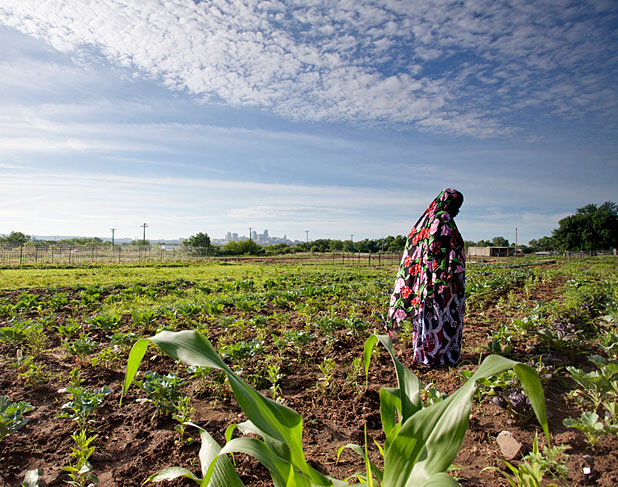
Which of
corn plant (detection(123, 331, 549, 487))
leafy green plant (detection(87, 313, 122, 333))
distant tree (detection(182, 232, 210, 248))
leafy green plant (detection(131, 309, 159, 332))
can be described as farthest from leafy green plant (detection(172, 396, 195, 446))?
distant tree (detection(182, 232, 210, 248))

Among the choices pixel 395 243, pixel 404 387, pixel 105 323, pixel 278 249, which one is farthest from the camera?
pixel 395 243

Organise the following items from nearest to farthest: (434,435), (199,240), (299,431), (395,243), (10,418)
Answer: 1. (434,435)
2. (299,431)
3. (10,418)
4. (395,243)
5. (199,240)

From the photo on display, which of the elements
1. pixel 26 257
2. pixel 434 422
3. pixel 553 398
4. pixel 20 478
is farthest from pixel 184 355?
pixel 26 257

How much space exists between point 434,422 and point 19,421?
276 centimetres

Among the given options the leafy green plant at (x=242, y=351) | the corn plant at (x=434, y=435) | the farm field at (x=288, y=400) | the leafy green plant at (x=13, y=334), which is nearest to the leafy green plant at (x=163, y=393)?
the farm field at (x=288, y=400)

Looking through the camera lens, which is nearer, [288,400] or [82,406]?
[82,406]

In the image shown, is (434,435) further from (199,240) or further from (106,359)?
(199,240)

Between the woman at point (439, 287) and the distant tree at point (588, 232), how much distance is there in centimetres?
7396

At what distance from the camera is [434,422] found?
1.41 m

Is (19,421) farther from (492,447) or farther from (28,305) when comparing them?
(28,305)

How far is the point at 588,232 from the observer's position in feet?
207

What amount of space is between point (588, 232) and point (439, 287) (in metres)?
75.3

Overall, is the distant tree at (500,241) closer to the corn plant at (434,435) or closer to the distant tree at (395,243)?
the distant tree at (395,243)

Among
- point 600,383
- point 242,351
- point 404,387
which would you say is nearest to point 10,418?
point 242,351
